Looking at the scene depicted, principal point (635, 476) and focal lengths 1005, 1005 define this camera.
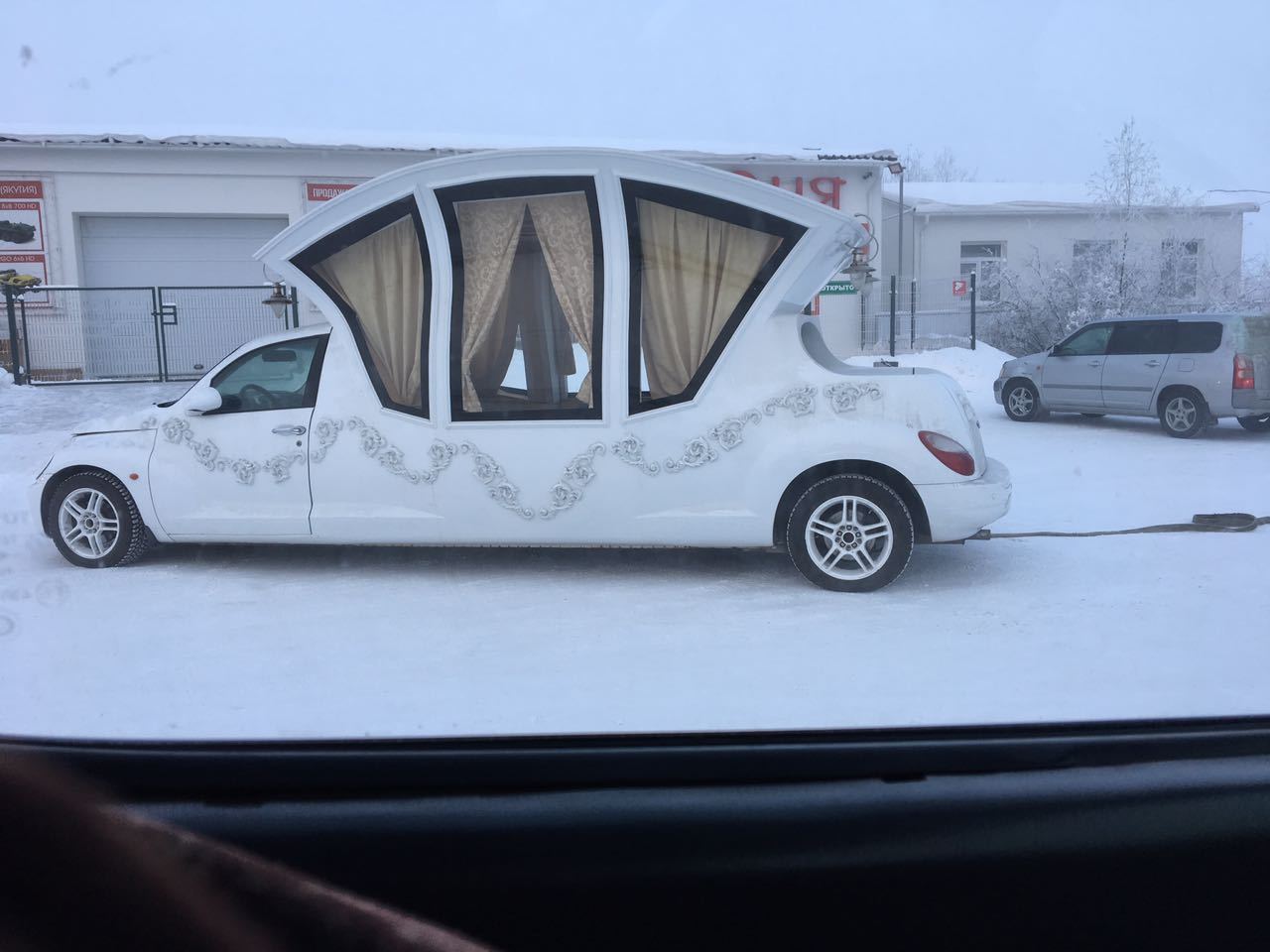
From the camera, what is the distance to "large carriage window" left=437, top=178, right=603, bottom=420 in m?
4.32

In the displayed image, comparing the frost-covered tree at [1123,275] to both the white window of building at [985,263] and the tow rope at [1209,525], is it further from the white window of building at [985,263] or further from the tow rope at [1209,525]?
the tow rope at [1209,525]

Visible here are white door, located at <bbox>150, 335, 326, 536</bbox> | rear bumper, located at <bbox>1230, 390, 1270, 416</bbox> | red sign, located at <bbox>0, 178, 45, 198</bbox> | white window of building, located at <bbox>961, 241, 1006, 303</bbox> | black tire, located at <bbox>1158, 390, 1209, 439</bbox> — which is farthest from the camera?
white door, located at <bbox>150, 335, 326, 536</bbox>

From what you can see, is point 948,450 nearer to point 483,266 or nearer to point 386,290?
point 483,266

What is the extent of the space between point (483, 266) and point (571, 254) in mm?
391

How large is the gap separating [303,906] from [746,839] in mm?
721

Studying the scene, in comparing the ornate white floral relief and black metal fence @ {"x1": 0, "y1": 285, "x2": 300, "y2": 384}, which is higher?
black metal fence @ {"x1": 0, "y1": 285, "x2": 300, "y2": 384}

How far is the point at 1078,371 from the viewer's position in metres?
4.30

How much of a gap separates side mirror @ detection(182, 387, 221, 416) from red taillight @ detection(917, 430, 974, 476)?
121 inches

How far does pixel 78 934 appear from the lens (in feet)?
4.63

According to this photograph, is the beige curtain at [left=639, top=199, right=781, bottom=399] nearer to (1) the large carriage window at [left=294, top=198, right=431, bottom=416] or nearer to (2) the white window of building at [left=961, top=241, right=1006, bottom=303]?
(1) the large carriage window at [left=294, top=198, right=431, bottom=416]

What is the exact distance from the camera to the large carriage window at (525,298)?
432 centimetres

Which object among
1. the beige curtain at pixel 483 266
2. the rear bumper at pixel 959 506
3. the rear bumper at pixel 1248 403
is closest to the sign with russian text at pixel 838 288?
the rear bumper at pixel 959 506

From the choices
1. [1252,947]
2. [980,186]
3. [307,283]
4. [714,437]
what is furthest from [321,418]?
[1252,947]

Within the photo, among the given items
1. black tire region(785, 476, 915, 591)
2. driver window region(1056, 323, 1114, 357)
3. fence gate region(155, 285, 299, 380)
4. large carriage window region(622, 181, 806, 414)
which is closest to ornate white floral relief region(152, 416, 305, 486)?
fence gate region(155, 285, 299, 380)
